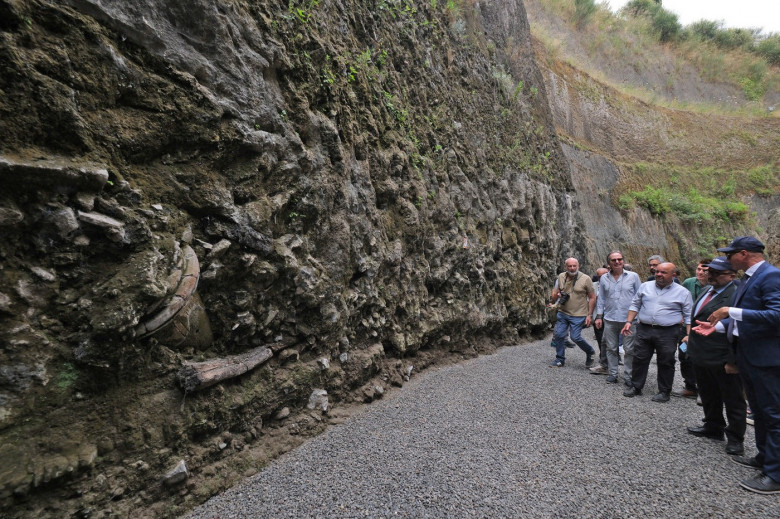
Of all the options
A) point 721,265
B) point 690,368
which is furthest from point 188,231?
point 690,368

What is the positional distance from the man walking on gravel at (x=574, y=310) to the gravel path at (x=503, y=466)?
→ 6.42 ft

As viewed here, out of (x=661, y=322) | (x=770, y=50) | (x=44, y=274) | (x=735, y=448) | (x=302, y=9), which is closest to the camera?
(x=44, y=274)

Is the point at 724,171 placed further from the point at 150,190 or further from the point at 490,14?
the point at 150,190

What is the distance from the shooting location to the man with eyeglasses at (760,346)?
10.1ft

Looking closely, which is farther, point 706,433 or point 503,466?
point 706,433

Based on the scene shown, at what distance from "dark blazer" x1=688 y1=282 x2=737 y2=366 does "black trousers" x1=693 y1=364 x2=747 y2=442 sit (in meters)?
0.09

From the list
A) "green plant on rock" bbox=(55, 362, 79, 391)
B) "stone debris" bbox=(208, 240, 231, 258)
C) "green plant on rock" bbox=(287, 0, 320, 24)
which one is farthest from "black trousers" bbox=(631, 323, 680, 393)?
"green plant on rock" bbox=(55, 362, 79, 391)

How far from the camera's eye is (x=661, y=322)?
5.07 metres

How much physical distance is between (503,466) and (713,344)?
8.62ft

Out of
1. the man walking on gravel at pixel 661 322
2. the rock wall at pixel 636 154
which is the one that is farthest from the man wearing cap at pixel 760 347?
the rock wall at pixel 636 154

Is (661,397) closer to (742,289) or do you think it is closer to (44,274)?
(742,289)

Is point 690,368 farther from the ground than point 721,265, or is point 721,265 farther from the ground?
point 721,265

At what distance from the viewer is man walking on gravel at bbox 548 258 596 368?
6996 millimetres

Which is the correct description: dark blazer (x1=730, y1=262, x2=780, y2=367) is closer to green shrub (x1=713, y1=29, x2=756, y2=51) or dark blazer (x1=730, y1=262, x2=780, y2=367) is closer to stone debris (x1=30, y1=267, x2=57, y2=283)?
stone debris (x1=30, y1=267, x2=57, y2=283)
